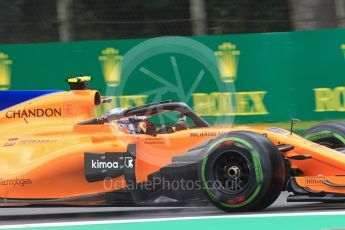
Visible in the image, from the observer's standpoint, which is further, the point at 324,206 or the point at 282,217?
the point at 324,206

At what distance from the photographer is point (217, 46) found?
1038cm

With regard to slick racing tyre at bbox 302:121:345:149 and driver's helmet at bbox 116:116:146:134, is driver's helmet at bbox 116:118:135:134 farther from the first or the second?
slick racing tyre at bbox 302:121:345:149

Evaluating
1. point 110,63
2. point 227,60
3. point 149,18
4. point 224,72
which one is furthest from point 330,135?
point 149,18

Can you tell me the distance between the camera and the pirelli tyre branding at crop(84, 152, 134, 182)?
595 centimetres

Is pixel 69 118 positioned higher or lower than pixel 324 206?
higher

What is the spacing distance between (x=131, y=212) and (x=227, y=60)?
173 inches

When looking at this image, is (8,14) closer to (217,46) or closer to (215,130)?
(217,46)

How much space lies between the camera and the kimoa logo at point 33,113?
652 centimetres

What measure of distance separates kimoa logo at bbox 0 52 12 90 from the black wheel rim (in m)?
5.64

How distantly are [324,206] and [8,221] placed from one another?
2.57 m

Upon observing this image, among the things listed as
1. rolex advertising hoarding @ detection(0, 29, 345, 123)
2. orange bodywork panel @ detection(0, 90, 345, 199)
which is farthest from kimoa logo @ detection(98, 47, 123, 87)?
orange bodywork panel @ detection(0, 90, 345, 199)

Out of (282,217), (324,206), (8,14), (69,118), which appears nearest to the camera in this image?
(282,217)

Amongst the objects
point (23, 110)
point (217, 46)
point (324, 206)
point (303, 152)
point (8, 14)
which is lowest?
point (324, 206)

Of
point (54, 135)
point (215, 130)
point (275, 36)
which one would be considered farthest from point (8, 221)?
point (275, 36)
